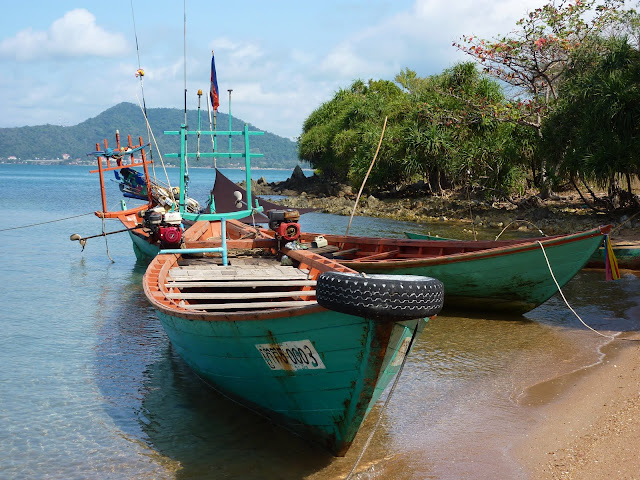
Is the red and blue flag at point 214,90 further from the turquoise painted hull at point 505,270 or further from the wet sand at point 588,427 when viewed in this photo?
the wet sand at point 588,427

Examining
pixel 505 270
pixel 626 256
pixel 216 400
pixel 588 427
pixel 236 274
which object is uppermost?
pixel 236 274

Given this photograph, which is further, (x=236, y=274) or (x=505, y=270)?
(x=505, y=270)

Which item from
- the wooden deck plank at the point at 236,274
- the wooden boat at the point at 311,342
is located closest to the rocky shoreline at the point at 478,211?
the wooden deck plank at the point at 236,274

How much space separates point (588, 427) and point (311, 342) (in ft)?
9.73

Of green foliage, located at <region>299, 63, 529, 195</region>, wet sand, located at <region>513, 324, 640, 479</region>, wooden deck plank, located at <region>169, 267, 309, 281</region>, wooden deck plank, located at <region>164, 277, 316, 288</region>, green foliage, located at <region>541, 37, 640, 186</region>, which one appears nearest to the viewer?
wet sand, located at <region>513, 324, 640, 479</region>

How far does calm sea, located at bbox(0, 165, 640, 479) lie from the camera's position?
575 centimetres

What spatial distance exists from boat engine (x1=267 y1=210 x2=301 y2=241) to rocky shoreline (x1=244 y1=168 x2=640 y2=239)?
716 centimetres

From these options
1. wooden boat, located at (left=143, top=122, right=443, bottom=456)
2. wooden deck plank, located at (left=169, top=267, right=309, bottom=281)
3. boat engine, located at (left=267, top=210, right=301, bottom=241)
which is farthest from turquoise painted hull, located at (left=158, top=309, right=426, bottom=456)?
boat engine, located at (left=267, top=210, right=301, bottom=241)

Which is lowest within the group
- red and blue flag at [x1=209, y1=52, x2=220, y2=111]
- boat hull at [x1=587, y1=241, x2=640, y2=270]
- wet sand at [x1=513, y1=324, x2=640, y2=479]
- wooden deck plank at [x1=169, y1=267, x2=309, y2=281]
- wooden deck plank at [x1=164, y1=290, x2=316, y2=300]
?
wet sand at [x1=513, y1=324, x2=640, y2=479]

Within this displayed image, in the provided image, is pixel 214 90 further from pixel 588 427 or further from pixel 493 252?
pixel 588 427

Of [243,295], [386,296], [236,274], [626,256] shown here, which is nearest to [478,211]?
[626,256]

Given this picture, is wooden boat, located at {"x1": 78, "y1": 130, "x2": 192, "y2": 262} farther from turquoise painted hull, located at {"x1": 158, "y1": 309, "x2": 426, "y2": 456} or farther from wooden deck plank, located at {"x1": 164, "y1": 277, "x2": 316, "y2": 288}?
turquoise painted hull, located at {"x1": 158, "y1": 309, "x2": 426, "y2": 456}

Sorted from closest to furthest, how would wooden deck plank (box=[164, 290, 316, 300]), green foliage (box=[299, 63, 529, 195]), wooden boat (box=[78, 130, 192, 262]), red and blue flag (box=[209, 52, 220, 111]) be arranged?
wooden deck plank (box=[164, 290, 316, 300]), red and blue flag (box=[209, 52, 220, 111]), wooden boat (box=[78, 130, 192, 262]), green foliage (box=[299, 63, 529, 195])

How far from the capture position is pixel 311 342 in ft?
16.6
